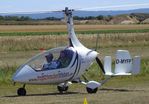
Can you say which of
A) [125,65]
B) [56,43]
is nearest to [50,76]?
[125,65]

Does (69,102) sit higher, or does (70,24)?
(70,24)

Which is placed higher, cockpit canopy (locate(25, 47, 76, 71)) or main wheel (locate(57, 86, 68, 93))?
cockpit canopy (locate(25, 47, 76, 71))

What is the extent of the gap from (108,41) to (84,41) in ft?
8.67

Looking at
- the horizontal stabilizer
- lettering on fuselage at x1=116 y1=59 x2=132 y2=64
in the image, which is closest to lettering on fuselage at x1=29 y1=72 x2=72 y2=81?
the horizontal stabilizer

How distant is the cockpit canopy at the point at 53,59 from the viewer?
1942 cm

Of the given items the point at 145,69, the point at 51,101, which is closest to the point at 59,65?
the point at 51,101

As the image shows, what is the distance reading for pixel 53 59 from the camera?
64.5ft

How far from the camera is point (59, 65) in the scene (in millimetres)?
19578

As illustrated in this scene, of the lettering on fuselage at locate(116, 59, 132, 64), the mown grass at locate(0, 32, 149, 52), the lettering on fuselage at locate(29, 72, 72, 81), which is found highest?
the lettering on fuselage at locate(116, 59, 132, 64)

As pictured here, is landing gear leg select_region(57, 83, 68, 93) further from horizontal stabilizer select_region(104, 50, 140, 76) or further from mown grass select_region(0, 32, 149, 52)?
mown grass select_region(0, 32, 149, 52)

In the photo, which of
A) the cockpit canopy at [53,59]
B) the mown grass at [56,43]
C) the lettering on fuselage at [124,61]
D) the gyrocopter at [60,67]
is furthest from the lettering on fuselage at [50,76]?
the mown grass at [56,43]

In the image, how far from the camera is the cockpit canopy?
19422 millimetres

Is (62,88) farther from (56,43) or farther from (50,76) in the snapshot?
(56,43)

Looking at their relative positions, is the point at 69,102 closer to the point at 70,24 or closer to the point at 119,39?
the point at 70,24
